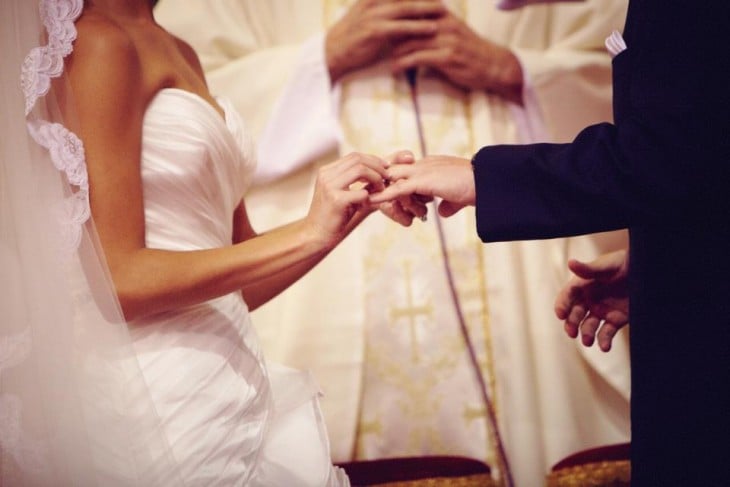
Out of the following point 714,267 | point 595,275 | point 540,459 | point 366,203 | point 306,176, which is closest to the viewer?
point 714,267

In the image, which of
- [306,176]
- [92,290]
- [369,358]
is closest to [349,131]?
[306,176]

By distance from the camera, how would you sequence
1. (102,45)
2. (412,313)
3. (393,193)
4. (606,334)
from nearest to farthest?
(102,45)
(393,193)
(606,334)
(412,313)

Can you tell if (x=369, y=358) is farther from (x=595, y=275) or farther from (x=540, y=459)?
(x=595, y=275)

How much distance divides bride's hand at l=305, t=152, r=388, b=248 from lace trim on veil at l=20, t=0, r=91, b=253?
35cm

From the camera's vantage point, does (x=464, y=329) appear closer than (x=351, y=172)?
No

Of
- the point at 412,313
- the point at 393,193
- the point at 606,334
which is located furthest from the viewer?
the point at 412,313

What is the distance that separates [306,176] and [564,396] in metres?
0.95

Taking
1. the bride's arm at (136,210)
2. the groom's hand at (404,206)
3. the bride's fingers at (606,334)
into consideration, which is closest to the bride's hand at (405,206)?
the groom's hand at (404,206)

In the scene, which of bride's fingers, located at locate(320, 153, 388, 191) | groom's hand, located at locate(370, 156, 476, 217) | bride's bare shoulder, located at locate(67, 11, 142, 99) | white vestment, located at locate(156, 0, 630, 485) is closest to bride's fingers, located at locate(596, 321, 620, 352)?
groom's hand, located at locate(370, 156, 476, 217)

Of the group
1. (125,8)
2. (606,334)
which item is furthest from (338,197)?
(606,334)

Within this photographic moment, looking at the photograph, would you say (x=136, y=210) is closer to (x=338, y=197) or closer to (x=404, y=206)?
(x=338, y=197)

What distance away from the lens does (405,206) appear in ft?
4.83

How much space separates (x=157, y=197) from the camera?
1.41 meters

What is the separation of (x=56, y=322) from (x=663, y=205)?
0.89 meters
